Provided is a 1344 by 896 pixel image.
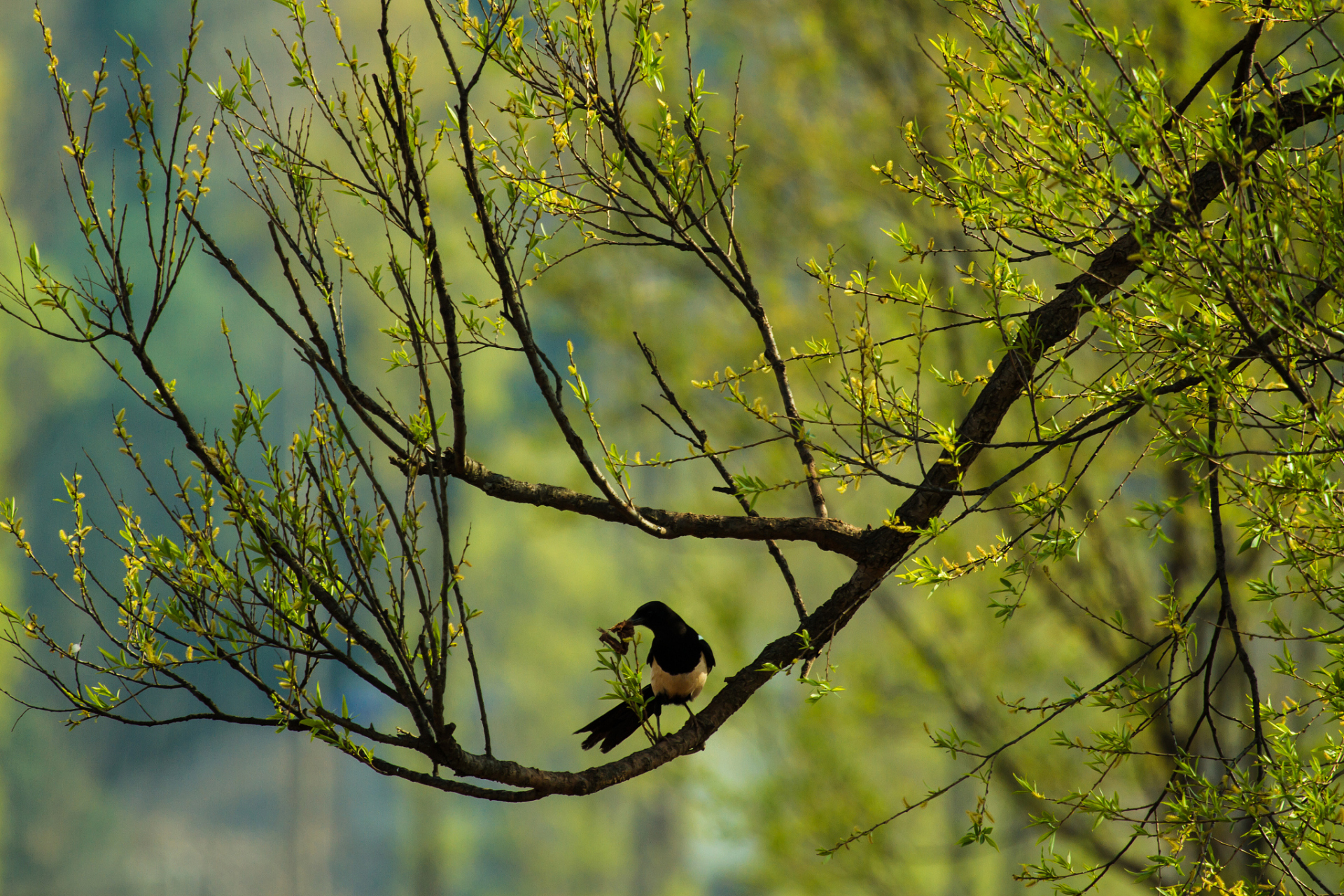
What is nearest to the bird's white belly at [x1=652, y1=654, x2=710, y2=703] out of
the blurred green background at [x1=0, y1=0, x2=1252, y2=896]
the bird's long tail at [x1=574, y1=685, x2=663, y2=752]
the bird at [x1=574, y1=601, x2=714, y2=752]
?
the bird at [x1=574, y1=601, x2=714, y2=752]

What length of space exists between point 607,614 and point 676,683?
13.7 ft

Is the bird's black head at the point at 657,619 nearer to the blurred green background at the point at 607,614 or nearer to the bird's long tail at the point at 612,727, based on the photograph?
the bird's long tail at the point at 612,727

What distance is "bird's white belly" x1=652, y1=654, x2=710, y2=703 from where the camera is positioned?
1.78 meters

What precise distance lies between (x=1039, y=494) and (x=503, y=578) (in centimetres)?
502

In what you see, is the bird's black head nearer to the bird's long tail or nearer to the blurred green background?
the bird's long tail

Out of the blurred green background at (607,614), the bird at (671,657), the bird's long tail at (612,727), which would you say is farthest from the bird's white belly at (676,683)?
the blurred green background at (607,614)

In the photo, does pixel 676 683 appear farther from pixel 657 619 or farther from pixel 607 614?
pixel 607 614

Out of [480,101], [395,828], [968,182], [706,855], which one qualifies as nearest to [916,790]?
[706,855]

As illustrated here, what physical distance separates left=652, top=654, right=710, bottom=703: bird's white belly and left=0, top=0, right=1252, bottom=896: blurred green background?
3.40ft

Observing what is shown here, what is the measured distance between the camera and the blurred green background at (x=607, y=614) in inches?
135

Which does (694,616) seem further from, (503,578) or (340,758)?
(340,758)

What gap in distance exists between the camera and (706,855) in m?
6.10

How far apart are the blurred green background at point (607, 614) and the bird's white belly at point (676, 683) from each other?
40.8 inches

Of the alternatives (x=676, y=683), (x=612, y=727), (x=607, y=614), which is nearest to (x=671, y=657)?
(x=676, y=683)
